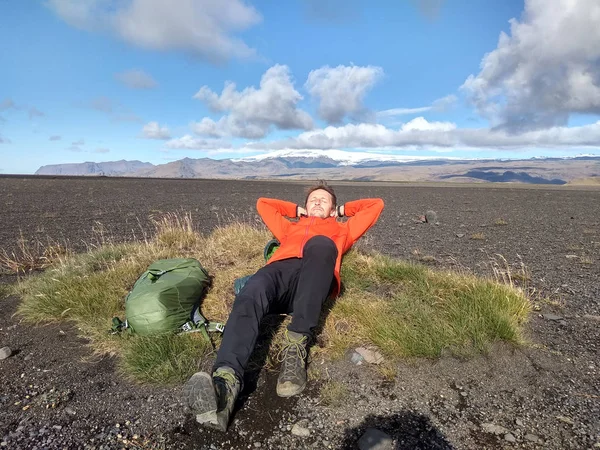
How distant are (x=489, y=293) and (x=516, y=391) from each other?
1.32 metres

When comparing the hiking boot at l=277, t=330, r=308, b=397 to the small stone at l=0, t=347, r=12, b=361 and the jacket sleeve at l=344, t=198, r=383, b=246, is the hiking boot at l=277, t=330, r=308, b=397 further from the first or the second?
the small stone at l=0, t=347, r=12, b=361

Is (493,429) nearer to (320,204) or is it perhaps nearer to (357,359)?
(357,359)

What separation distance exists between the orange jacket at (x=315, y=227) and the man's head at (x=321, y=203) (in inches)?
3.8

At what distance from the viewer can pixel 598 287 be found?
6.04 metres

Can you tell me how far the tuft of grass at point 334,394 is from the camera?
10.1ft

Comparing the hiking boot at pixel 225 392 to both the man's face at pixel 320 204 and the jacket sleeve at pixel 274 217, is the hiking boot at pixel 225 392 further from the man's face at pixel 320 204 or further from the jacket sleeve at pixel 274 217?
the man's face at pixel 320 204

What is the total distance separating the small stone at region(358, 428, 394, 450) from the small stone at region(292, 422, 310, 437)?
388 mm

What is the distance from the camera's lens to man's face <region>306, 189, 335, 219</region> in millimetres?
4992

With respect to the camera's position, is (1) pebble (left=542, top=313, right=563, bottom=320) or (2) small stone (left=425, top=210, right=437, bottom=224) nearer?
(1) pebble (left=542, top=313, right=563, bottom=320)

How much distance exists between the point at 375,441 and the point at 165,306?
2485 millimetres

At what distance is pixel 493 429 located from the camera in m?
2.77

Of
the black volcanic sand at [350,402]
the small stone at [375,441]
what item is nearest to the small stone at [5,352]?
the black volcanic sand at [350,402]

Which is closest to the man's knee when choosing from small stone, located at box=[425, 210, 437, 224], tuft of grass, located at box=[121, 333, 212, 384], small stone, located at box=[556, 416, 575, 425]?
tuft of grass, located at box=[121, 333, 212, 384]

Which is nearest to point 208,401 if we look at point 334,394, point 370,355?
point 334,394
